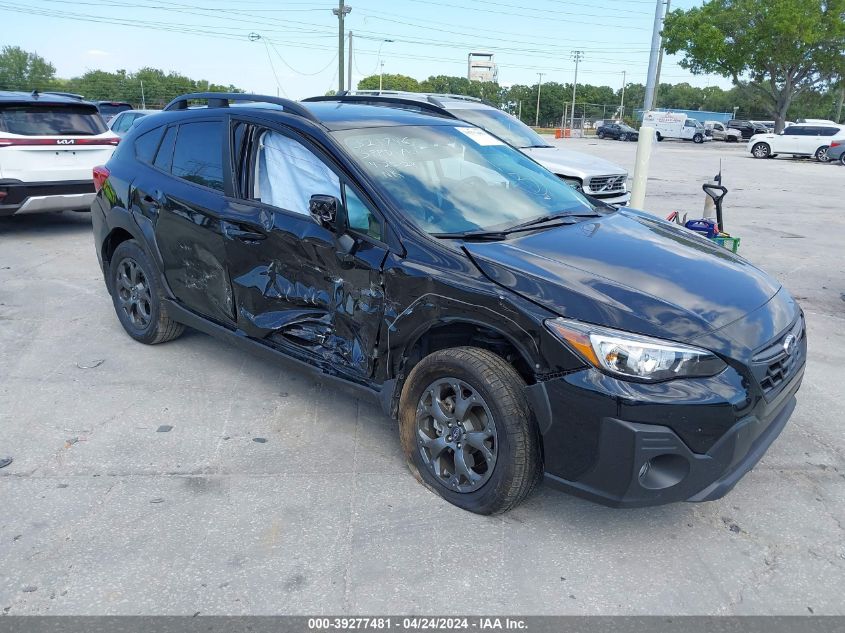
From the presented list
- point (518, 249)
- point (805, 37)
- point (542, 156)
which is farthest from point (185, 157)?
point (805, 37)

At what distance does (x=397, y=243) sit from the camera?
3.27 m

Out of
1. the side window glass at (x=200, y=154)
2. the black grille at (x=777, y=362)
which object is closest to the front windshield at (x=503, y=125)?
the side window glass at (x=200, y=154)

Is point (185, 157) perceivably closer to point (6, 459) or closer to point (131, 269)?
point (131, 269)

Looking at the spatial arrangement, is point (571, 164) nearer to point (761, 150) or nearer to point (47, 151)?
point (47, 151)

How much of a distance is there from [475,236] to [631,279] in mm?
751

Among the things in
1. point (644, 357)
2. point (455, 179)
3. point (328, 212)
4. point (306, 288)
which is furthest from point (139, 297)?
point (644, 357)

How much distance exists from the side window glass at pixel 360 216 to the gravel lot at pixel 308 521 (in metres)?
1.20

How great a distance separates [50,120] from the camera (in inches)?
344

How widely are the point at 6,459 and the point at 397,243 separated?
2342 mm

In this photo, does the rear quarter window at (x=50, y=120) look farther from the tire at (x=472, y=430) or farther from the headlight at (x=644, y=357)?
the headlight at (x=644, y=357)

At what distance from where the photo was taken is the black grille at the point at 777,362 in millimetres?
2801

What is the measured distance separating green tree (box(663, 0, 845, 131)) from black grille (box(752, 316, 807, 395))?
47.3 metres

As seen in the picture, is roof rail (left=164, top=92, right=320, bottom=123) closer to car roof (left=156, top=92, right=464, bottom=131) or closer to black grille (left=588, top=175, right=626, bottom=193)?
car roof (left=156, top=92, right=464, bottom=131)

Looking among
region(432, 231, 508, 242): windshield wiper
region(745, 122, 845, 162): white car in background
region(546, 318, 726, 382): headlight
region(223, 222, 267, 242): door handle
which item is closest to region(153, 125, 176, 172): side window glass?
region(223, 222, 267, 242): door handle
